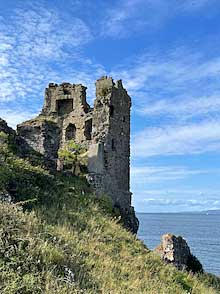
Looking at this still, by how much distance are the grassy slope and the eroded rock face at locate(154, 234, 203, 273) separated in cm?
407

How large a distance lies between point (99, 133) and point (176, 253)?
352 inches

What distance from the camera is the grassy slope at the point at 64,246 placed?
945cm

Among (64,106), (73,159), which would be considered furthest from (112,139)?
(64,106)

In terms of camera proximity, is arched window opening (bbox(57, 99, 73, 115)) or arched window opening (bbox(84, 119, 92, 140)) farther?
arched window opening (bbox(57, 99, 73, 115))

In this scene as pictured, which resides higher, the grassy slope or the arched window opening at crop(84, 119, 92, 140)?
the arched window opening at crop(84, 119, 92, 140)

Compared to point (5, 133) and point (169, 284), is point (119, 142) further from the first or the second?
point (169, 284)

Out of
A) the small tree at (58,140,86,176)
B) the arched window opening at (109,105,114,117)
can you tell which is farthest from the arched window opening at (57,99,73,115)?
the small tree at (58,140,86,176)

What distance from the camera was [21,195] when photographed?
53.4ft

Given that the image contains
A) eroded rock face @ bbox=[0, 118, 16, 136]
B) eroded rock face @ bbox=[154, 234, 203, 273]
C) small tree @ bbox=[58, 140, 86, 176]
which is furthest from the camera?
small tree @ bbox=[58, 140, 86, 176]

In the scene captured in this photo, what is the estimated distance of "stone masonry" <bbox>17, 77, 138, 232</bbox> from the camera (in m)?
25.0

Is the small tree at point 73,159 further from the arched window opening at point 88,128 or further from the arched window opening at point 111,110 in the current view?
the arched window opening at point 88,128

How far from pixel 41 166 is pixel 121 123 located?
409 inches

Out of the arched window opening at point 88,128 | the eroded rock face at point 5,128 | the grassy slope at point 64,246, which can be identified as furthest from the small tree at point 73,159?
the arched window opening at point 88,128

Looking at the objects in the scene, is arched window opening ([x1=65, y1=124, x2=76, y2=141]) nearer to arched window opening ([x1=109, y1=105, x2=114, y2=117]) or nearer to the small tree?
arched window opening ([x1=109, y1=105, x2=114, y2=117])
